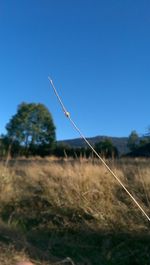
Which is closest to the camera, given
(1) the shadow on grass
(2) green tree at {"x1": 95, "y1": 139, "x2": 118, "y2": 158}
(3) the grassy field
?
(1) the shadow on grass

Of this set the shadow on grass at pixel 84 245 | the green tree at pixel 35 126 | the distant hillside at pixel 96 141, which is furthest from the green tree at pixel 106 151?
the green tree at pixel 35 126

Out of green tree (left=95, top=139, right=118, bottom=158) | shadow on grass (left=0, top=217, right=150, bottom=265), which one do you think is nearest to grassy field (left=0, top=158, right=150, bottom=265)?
shadow on grass (left=0, top=217, right=150, bottom=265)

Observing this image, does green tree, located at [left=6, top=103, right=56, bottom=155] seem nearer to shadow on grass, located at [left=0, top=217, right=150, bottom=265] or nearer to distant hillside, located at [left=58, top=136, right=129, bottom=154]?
distant hillside, located at [left=58, top=136, right=129, bottom=154]

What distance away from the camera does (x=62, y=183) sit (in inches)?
547

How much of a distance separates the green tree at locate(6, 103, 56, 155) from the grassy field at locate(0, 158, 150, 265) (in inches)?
1488

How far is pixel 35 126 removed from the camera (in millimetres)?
65062

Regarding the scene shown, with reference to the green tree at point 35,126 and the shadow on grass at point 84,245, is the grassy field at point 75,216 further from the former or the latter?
the green tree at point 35,126

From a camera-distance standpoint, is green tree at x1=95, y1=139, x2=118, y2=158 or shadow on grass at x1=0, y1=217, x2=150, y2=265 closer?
shadow on grass at x1=0, y1=217, x2=150, y2=265

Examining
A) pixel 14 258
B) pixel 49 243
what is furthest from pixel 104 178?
pixel 14 258

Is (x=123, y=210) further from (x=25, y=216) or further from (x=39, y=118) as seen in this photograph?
(x=39, y=118)

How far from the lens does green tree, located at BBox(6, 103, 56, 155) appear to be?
57906 mm

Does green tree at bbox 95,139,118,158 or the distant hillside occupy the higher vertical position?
the distant hillside

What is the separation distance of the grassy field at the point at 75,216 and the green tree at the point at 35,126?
3779cm

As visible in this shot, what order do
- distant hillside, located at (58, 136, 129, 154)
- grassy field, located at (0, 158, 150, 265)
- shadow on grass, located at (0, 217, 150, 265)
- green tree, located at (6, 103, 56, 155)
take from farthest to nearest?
green tree, located at (6, 103, 56, 155) < distant hillside, located at (58, 136, 129, 154) < grassy field, located at (0, 158, 150, 265) < shadow on grass, located at (0, 217, 150, 265)
